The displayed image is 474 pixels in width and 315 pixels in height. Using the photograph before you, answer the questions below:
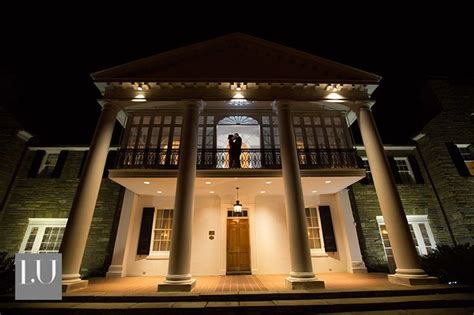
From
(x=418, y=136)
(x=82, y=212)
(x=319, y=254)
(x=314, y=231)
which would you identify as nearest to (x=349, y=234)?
(x=314, y=231)

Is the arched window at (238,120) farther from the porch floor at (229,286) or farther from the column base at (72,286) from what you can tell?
the column base at (72,286)

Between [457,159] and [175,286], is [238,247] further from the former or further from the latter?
[457,159]

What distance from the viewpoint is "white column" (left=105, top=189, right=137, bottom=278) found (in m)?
8.30

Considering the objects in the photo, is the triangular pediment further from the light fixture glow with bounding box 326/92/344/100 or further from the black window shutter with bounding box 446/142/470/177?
the black window shutter with bounding box 446/142/470/177

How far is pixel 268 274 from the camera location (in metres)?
8.64

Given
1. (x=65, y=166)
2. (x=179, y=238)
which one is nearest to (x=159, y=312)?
(x=179, y=238)

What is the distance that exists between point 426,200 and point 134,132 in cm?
1347

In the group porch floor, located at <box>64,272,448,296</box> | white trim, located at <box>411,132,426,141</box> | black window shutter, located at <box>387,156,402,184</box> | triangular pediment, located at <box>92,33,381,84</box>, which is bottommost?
porch floor, located at <box>64,272,448,296</box>

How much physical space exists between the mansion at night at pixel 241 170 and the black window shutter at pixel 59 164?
0.23ft

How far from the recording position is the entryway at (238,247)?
8.86 m

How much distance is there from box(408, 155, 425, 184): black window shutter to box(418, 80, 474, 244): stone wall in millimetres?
415

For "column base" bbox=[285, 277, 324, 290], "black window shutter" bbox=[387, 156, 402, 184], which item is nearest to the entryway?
"column base" bbox=[285, 277, 324, 290]

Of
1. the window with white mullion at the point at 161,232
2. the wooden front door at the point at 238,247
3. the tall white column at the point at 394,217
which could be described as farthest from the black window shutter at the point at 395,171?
the window with white mullion at the point at 161,232

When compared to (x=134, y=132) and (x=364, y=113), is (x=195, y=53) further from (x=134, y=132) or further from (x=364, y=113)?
(x=364, y=113)
